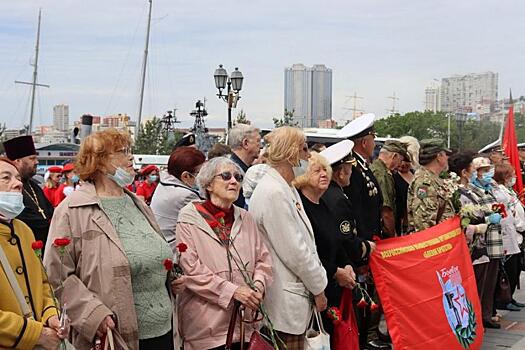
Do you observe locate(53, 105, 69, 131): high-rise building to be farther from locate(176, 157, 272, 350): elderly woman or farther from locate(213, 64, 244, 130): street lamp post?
locate(176, 157, 272, 350): elderly woman

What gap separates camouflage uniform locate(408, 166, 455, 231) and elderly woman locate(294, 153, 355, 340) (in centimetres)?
158

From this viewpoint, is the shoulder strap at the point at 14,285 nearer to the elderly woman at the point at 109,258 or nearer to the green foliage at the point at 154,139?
the elderly woman at the point at 109,258

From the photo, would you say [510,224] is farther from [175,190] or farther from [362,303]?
[175,190]

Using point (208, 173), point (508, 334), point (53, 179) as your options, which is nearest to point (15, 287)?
point (208, 173)

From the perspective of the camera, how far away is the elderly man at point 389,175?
792 cm

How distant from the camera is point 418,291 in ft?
22.0

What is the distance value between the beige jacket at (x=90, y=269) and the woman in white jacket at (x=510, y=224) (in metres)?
6.09

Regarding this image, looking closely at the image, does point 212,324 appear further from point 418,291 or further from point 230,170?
point 418,291

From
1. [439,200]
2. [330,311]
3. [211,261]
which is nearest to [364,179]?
[439,200]

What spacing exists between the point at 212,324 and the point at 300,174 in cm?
163

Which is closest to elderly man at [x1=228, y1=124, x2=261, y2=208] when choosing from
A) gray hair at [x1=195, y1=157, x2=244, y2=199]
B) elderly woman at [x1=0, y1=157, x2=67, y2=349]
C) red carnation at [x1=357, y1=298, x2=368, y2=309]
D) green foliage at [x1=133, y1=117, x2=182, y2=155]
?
red carnation at [x1=357, y1=298, x2=368, y2=309]

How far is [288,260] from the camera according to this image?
5336mm

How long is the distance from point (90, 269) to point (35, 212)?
88.9 inches

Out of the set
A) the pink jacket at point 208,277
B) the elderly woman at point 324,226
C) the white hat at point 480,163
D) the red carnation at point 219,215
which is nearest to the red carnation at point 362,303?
the elderly woman at point 324,226
